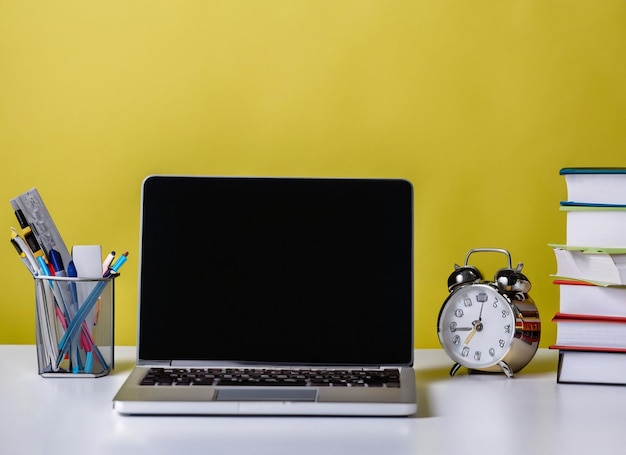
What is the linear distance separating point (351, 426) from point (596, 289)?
448 mm

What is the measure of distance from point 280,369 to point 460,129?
57 cm

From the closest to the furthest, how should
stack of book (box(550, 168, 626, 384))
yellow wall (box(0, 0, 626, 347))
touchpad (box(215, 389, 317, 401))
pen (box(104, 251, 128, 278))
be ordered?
1. touchpad (box(215, 389, 317, 401))
2. stack of book (box(550, 168, 626, 384))
3. pen (box(104, 251, 128, 278))
4. yellow wall (box(0, 0, 626, 347))

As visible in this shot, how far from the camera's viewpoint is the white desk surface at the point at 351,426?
2.93ft

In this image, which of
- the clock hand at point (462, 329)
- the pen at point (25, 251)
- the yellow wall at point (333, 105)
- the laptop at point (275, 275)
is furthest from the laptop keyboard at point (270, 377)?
the yellow wall at point (333, 105)

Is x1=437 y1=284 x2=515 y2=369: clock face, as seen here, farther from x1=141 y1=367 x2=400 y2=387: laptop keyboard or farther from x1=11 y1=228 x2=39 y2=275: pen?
x1=11 y1=228 x2=39 y2=275: pen

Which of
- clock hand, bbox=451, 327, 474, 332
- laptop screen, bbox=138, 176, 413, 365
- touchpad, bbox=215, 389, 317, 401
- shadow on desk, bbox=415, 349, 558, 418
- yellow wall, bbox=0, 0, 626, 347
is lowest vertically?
shadow on desk, bbox=415, 349, 558, 418

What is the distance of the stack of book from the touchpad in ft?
1.28

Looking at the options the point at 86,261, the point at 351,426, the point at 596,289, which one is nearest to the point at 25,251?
the point at 86,261

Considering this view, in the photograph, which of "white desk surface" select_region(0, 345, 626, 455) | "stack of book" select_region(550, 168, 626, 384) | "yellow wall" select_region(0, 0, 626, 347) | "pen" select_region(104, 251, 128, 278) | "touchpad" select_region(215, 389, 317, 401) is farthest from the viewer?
"yellow wall" select_region(0, 0, 626, 347)

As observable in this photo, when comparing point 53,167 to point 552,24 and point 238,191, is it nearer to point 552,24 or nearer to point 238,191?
point 238,191

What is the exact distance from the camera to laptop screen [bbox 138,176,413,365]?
123cm

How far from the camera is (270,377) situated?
3.71 feet

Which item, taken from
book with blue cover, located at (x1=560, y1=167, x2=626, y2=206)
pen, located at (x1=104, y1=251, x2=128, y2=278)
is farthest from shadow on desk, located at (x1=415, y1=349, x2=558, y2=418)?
pen, located at (x1=104, y1=251, x2=128, y2=278)

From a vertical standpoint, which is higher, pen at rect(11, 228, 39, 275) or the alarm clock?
pen at rect(11, 228, 39, 275)
